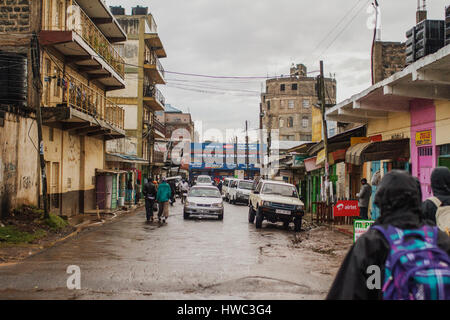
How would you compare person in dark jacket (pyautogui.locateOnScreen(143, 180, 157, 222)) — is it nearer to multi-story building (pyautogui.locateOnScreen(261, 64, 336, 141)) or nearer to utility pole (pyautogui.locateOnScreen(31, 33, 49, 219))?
utility pole (pyautogui.locateOnScreen(31, 33, 49, 219))

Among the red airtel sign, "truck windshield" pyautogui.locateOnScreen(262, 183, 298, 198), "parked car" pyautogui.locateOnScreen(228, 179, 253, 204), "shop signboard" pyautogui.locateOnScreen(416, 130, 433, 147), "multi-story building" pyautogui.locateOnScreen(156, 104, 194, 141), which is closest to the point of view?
"shop signboard" pyautogui.locateOnScreen(416, 130, 433, 147)

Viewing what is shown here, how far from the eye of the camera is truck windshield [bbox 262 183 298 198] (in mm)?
19250

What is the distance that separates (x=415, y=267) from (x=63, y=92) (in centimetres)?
1828

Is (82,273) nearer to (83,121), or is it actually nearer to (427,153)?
(427,153)


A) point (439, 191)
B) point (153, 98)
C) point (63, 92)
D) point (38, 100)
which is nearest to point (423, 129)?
point (439, 191)

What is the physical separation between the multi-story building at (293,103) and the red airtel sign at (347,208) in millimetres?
72989

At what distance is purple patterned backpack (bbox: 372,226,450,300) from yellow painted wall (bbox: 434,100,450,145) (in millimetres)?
10250

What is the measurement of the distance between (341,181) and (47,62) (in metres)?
14.5

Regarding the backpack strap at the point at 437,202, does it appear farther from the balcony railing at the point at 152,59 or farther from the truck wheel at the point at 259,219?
the balcony railing at the point at 152,59

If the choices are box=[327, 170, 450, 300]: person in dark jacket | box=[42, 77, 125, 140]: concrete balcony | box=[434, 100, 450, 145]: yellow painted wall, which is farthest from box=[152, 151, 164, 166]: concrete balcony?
box=[327, 170, 450, 300]: person in dark jacket

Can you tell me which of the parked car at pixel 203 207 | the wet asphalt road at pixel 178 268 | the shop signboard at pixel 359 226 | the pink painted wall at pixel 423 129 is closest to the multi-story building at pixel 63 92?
the wet asphalt road at pixel 178 268

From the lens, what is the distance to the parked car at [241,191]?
119ft

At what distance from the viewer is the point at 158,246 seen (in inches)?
486
